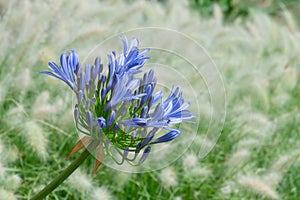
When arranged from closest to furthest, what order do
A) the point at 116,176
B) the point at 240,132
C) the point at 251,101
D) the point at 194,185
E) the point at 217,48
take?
the point at 116,176, the point at 194,185, the point at 240,132, the point at 251,101, the point at 217,48

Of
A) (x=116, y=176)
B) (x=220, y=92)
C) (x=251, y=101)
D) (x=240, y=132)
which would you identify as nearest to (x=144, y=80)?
(x=220, y=92)

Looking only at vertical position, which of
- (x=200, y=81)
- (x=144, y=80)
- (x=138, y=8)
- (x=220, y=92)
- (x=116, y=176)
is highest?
(x=138, y=8)

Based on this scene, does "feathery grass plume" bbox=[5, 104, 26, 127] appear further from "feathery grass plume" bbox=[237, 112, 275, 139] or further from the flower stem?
"feathery grass plume" bbox=[237, 112, 275, 139]

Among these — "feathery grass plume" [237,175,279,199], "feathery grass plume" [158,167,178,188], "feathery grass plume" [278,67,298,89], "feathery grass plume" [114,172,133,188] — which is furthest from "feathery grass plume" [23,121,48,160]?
"feathery grass plume" [278,67,298,89]

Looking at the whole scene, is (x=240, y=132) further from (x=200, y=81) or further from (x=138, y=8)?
(x=138, y=8)

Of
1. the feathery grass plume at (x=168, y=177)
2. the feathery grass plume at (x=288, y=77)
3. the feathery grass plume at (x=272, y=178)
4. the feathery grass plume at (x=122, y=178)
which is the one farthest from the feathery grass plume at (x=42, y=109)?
the feathery grass plume at (x=288, y=77)

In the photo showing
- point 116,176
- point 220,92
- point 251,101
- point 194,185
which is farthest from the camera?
point 251,101

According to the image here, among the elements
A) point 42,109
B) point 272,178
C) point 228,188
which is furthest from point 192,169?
point 42,109

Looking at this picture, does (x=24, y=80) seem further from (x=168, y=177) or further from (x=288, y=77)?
(x=288, y=77)
